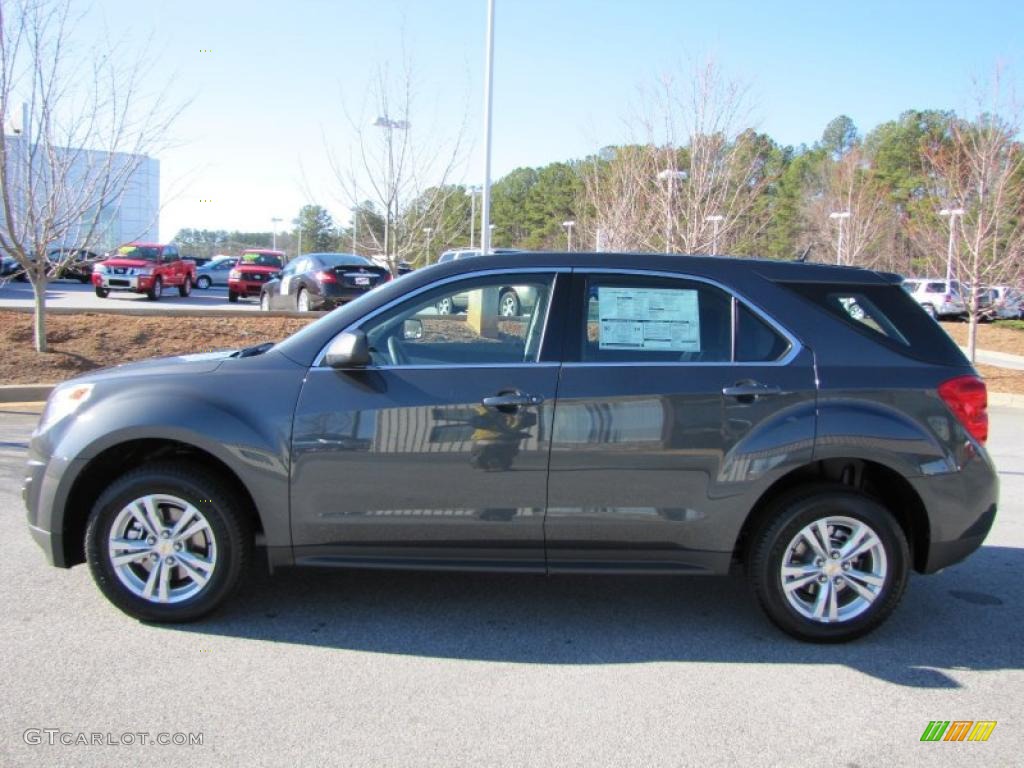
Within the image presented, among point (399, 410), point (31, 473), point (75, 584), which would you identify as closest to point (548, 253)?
point (399, 410)

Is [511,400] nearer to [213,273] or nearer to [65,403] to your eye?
[65,403]

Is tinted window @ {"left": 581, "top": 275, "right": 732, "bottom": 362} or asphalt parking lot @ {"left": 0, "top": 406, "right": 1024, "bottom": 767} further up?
tinted window @ {"left": 581, "top": 275, "right": 732, "bottom": 362}

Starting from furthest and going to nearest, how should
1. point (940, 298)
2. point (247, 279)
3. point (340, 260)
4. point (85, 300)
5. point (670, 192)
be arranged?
point (940, 298)
point (247, 279)
point (85, 300)
point (670, 192)
point (340, 260)

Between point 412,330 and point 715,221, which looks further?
point 715,221

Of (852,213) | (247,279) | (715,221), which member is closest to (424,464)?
(715,221)

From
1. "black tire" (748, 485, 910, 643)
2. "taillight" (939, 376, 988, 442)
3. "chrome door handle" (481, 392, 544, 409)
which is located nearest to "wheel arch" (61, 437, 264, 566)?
"chrome door handle" (481, 392, 544, 409)

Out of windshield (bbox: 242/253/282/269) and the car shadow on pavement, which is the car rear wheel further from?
windshield (bbox: 242/253/282/269)

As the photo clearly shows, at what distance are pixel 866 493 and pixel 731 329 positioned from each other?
1.05 metres

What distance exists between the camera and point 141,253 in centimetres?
2680

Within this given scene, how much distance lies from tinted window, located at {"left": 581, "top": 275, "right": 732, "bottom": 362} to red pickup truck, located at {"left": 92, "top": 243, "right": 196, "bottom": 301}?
2333 centimetres

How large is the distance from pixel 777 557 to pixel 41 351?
10891 mm

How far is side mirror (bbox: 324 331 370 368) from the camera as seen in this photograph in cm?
394

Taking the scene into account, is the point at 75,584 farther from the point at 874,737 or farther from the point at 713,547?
the point at 874,737

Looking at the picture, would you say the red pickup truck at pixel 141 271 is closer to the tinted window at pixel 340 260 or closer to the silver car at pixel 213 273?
the tinted window at pixel 340 260
